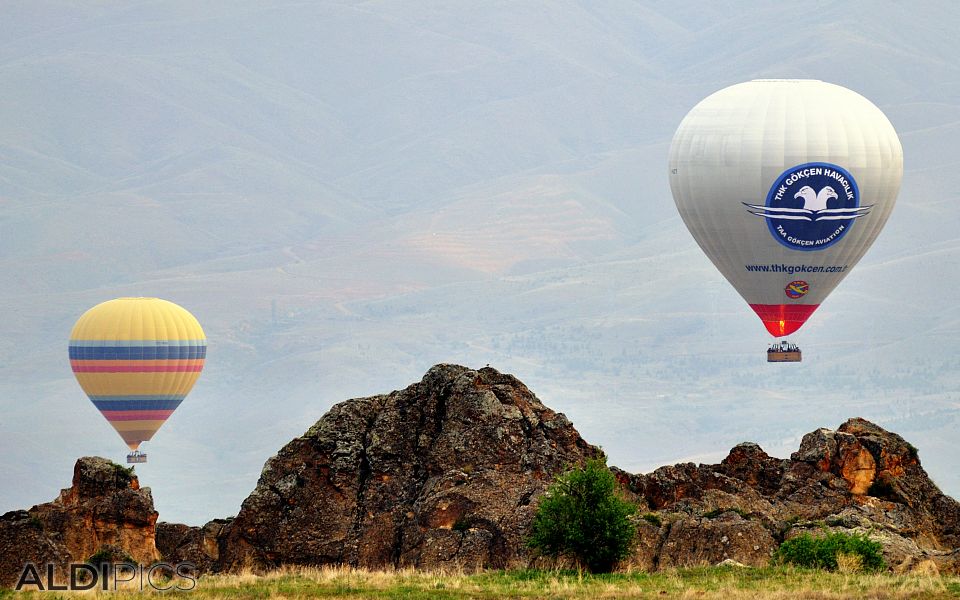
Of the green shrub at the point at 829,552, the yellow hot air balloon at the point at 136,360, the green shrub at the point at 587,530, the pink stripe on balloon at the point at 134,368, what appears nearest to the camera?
the green shrub at the point at 829,552

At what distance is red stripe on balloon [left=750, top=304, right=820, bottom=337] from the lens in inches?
3900

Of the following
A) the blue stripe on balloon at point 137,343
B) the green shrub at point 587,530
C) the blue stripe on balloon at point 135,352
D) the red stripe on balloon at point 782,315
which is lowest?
the green shrub at point 587,530

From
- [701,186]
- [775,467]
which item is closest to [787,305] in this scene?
[701,186]

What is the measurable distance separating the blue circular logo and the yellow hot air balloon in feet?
202

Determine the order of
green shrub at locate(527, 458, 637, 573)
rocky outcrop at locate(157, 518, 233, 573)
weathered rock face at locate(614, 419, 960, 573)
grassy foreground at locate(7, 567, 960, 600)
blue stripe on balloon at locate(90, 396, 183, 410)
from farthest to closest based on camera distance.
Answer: blue stripe on balloon at locate(90, 396, 183, 410) → rocky outcrop at locate(157, 518, 233, 573) → weathered rock face at locate(614, 419, 960, 573) → green shrub at locate(527, 458, 637, 573) → grassy foreground at locate(7, 567, 960, 600)

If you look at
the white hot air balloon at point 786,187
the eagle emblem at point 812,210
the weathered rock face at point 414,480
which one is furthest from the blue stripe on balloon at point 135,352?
the weathered rock face at point 414,480

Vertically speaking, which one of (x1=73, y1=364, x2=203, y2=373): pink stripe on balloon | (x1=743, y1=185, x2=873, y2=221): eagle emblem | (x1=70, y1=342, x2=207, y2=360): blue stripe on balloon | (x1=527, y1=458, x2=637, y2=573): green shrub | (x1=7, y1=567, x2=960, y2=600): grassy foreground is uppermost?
(x1=70, y1=342, x2=207, y2=360): blue stripe on balloon

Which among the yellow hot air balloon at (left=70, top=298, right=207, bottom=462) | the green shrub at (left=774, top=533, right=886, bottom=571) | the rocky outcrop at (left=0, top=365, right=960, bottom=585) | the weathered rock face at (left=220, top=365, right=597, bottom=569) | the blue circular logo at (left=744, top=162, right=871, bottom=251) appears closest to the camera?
the green shrub at (left=774, top=533, right=886, bottom=571)

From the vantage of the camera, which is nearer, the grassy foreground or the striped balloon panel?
the grassy foreground

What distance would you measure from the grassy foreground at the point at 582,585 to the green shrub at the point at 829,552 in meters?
1.24

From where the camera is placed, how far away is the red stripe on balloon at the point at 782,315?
99062mm

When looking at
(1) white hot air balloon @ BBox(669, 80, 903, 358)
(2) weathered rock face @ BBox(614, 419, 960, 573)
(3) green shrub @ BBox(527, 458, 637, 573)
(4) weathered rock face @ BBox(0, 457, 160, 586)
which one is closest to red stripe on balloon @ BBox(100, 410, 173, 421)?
(1) white hot air balloon @ BBox(669, 80, 903, 358)

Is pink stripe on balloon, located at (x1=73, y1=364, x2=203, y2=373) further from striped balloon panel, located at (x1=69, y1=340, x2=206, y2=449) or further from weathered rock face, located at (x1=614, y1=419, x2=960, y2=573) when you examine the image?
weathered rock face, located at (x1=614, y1=419, x2=960, y2=573)

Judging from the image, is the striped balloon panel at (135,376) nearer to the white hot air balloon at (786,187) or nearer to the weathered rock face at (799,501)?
the white hot air balloon at (786,187)
